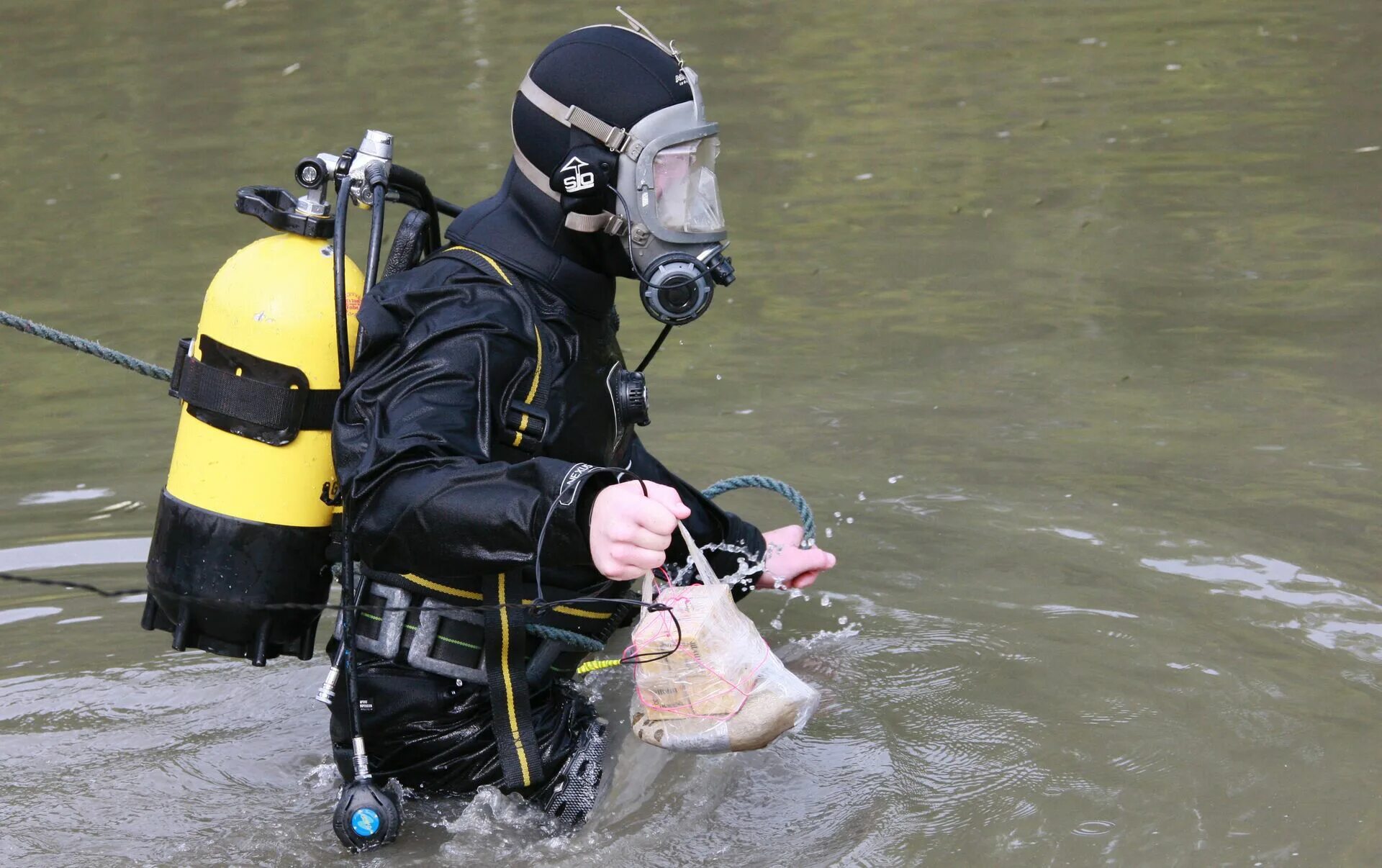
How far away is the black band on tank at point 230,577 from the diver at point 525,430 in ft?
0.46

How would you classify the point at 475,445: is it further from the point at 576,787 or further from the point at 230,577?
the point at 576,787

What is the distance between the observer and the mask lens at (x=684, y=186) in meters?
3.23

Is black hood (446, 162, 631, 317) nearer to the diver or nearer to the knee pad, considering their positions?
the diver

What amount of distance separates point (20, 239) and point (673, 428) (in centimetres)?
494

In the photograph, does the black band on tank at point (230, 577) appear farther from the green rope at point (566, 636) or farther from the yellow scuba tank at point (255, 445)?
the green rope at point (566, 636)

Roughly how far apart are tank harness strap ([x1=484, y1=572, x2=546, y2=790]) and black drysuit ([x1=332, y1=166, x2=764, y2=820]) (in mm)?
72

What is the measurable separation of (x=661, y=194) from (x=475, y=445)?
653 millimetres

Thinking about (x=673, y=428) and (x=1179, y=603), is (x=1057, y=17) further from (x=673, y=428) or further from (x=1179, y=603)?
(x=1179, y=603)

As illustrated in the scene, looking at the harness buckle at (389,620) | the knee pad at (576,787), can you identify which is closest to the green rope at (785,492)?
the knee pad at (576,787)

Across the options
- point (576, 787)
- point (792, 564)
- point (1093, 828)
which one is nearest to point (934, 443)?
point (792, 564)

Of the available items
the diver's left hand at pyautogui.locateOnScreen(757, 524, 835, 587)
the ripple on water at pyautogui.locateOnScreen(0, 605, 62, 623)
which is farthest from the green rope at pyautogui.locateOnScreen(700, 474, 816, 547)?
the ripple on water at pyautogui.locateOnScreen(0, 605, 62, 623)

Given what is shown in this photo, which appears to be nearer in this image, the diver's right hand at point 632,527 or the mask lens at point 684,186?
the diver's right hand at point 632,527

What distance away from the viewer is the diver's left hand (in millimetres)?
4141

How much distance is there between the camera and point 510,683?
10.9 ft
